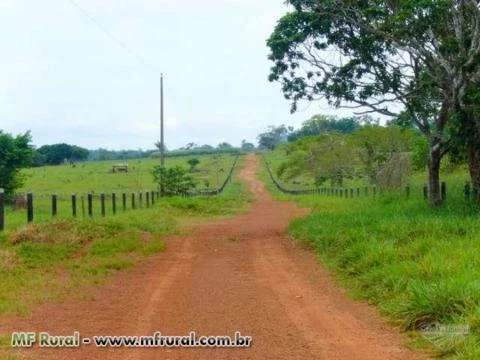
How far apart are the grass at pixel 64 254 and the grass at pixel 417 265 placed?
12.5 ft

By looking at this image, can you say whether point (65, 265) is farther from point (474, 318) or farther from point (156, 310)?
point (474, 318)

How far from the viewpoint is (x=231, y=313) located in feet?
24.5

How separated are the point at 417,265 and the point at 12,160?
25.4 m

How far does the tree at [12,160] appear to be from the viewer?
29672 millimetres

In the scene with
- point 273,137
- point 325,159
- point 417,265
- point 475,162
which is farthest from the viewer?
point 273,137

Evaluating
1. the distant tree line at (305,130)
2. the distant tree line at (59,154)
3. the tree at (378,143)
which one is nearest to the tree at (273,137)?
the distant tree line at (305,130)

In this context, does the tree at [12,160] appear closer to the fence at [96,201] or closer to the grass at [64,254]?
the fence at [96,201]

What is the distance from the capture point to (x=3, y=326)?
6.94 m

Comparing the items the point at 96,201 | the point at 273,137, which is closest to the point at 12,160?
the point at 96,201

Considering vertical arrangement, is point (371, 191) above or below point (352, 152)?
below

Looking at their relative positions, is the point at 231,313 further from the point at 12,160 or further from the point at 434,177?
the point at 12,160

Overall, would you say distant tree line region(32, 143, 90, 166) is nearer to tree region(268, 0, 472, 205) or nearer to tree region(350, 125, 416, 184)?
tree region(350, 125, 416, 184)

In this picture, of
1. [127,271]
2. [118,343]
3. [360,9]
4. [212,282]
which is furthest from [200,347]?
[360,9]

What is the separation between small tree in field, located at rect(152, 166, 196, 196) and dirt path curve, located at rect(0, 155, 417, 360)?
71.6ft
